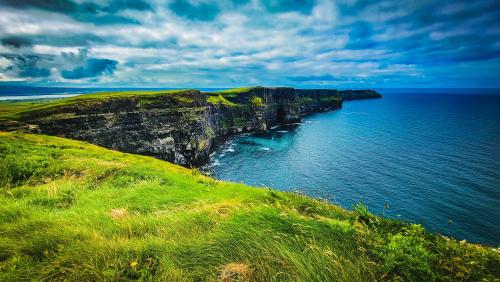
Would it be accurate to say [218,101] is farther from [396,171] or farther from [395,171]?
[396,171]

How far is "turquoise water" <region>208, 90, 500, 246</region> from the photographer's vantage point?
39.8 m

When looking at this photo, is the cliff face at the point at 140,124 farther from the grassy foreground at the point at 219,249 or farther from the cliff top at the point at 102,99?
the grassy foreground at the point at 219,249

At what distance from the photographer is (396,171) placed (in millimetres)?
58250

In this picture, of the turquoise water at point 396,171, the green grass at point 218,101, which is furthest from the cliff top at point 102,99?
the turquoise water at point 396,171

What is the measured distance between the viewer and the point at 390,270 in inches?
218

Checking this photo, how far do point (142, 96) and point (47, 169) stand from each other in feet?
193

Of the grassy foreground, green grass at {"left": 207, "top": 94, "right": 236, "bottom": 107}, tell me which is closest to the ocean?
the grassy foreground

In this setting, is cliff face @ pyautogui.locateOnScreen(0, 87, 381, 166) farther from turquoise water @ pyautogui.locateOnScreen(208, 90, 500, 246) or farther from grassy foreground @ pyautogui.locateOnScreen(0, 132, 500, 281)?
grassy foreground @ pyautogui.locateOnScreen(0, 132, 500, 281)

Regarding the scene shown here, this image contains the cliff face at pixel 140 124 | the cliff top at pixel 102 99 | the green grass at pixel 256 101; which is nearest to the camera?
the cliff face at pixel 140 124

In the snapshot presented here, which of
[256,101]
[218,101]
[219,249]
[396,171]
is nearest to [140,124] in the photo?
[218,101]

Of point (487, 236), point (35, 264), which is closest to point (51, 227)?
point (35, 264)

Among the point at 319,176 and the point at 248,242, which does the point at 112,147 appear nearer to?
the point at 319,176

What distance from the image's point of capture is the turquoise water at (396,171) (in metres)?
39.8

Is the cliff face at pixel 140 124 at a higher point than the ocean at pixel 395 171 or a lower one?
higher
